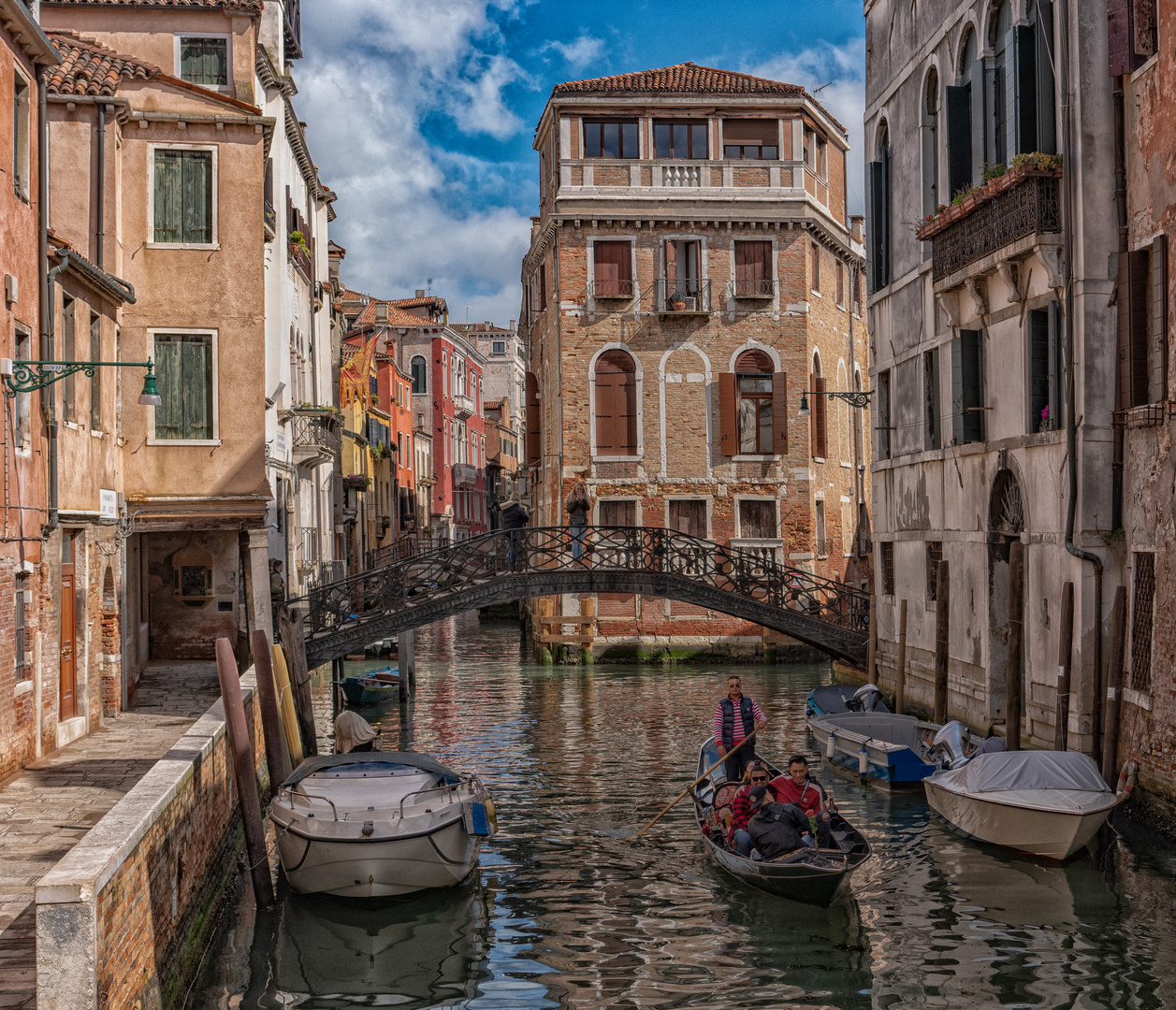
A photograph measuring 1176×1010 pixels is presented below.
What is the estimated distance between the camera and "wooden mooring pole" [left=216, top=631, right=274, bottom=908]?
11.7m

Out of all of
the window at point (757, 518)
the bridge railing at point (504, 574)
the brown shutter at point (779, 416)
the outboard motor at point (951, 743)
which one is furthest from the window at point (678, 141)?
the outboard motor at point (951, 743)

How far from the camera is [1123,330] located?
45.3 feet

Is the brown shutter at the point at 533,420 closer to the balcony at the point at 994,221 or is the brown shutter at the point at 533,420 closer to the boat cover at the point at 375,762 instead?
the balcony at the point at 994,221

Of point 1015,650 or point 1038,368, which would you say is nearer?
point 1015,650

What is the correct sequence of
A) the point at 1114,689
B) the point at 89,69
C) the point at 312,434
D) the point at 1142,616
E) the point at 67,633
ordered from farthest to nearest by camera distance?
1. the point at 312,434
2. the point at 89,69
3. the point at 67,633
4. the point at 1142,616
5. the point at 1114,689

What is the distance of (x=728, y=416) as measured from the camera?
31109 mm

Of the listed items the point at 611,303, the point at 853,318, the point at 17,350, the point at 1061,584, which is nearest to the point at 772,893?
Result: the point at 1061,584

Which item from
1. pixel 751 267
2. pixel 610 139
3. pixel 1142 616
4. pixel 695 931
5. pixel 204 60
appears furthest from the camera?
pixel 751 267

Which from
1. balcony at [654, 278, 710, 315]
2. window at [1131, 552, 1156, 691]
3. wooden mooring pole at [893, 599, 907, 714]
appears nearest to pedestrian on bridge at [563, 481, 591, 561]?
balcony at [654, 278, 710, 315]

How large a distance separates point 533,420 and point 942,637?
1783 centimetres

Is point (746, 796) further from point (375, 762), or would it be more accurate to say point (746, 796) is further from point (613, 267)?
point (613, 267)

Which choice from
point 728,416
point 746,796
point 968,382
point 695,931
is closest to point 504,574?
point 968,382

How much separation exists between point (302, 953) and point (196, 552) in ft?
46.6

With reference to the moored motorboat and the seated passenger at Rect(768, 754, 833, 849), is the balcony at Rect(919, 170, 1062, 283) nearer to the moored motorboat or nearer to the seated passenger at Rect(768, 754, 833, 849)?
the moored motorboat
